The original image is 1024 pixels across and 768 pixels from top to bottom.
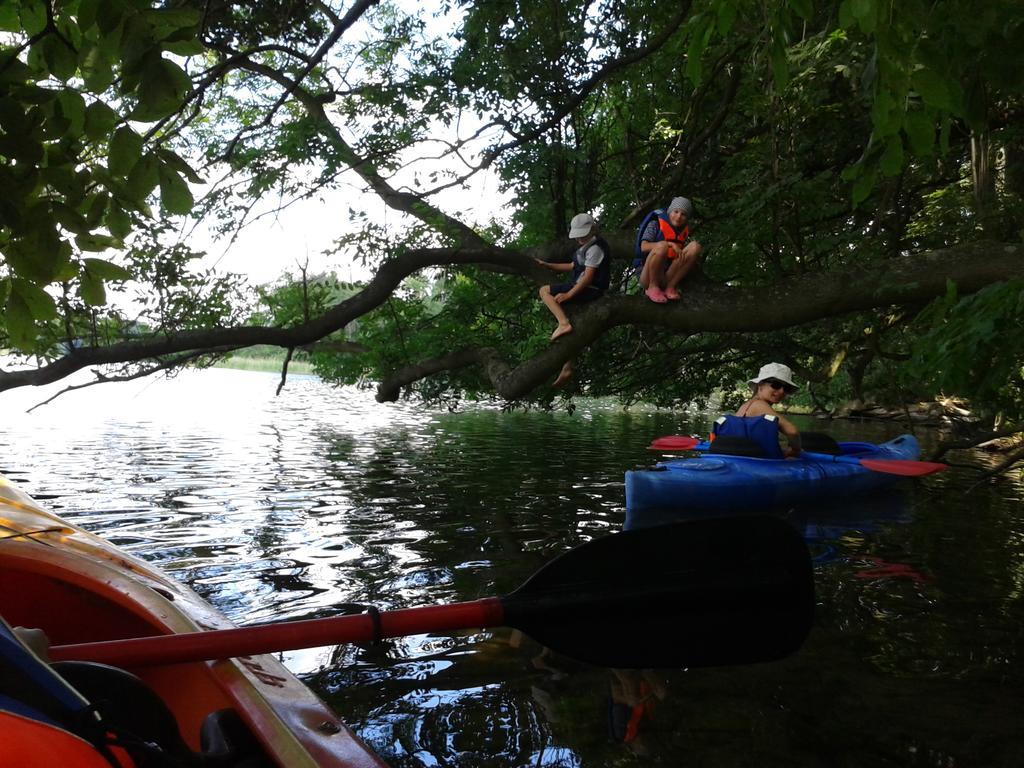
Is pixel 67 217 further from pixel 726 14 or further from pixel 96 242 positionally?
pixel 726 14

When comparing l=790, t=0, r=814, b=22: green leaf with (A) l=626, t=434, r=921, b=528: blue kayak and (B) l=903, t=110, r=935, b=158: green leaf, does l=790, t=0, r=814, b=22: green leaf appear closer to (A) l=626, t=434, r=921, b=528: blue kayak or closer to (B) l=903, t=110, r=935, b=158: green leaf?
(B) l=903, t=110, r=935, b=158: green leaf

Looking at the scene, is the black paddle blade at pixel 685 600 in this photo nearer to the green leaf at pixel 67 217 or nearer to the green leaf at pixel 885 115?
the green leaf at pixel 885 115

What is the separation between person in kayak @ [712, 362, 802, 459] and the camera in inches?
317

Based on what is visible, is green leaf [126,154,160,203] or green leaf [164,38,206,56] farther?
green leaf [126,154,160,203]

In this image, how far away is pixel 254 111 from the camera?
10.4 metres

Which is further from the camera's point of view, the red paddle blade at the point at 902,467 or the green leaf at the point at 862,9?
the red paddle blade at the point at 902,467

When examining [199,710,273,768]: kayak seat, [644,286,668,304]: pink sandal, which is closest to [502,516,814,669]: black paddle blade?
[199,710,273,768]: kayak seat

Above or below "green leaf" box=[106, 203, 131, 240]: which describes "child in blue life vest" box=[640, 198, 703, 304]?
above

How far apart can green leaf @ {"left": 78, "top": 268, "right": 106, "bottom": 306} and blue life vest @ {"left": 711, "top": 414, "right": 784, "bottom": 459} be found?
270 inches

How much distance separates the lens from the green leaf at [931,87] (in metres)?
1.80

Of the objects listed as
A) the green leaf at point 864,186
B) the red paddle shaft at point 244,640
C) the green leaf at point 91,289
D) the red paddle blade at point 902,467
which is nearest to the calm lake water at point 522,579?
the red paddle blade at point 902,467

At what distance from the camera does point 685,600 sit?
225 centimetres

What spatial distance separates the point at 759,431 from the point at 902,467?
1.78m

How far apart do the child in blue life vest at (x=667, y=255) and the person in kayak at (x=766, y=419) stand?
2000 mm
